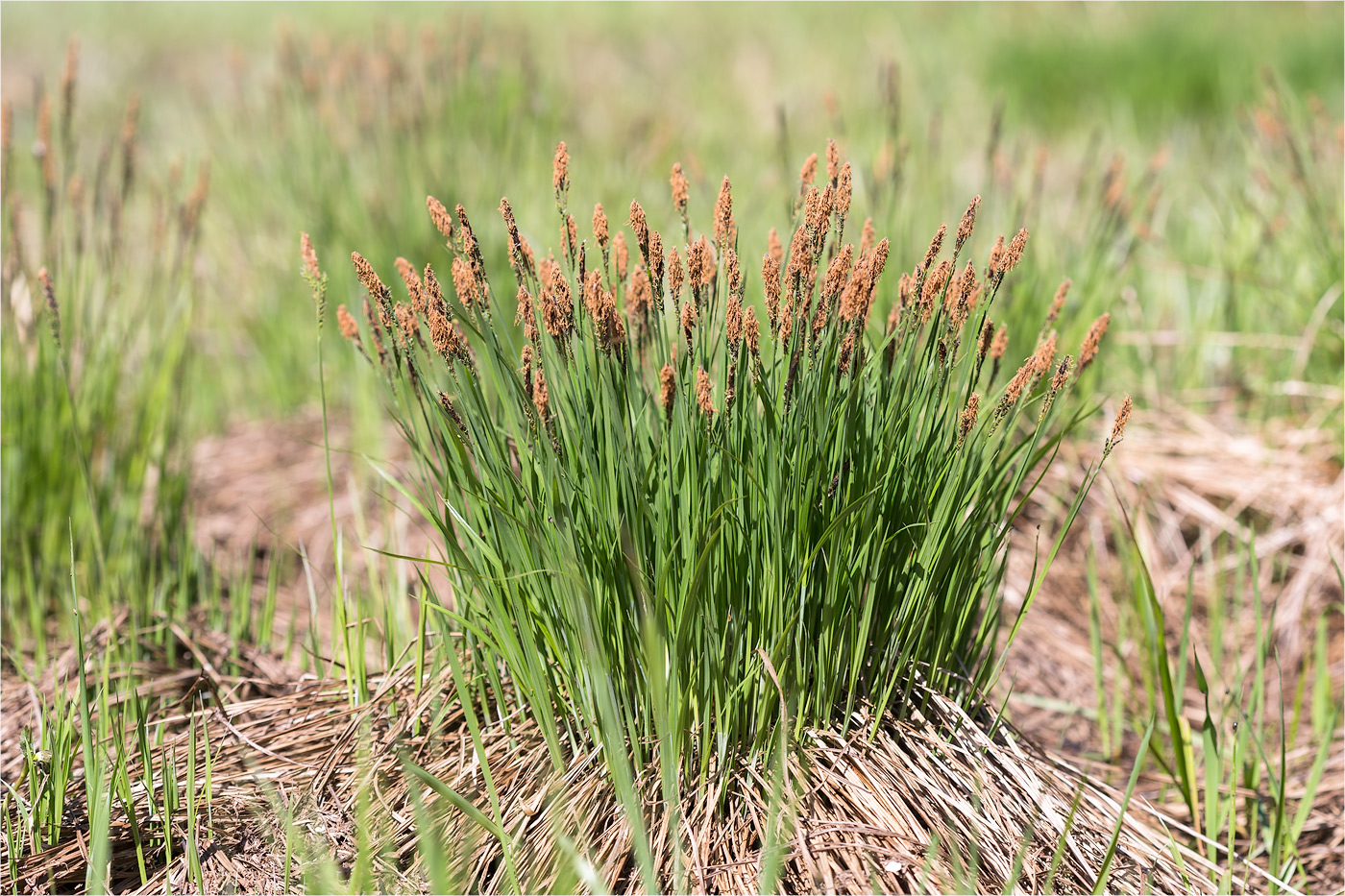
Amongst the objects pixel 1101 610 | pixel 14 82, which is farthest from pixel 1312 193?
pixel 14 82

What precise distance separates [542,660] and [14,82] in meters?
7.55

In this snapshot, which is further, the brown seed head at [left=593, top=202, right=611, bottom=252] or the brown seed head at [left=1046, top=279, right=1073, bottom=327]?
the brown seed head at [left=1046, top=279, right=1073, bottom=327]

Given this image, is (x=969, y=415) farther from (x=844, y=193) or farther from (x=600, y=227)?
(x=600, y=227)

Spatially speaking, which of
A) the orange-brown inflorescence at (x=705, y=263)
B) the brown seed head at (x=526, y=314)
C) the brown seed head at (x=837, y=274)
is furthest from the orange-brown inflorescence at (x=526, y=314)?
the brown seed head at (x=837, y=274)

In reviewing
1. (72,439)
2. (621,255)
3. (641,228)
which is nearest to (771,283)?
(641,228)

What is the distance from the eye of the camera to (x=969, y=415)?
4.35 ft

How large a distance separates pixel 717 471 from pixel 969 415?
0.34 meters

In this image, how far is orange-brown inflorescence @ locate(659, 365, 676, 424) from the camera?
123cm

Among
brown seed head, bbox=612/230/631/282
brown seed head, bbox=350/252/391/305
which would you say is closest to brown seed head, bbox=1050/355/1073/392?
brown seed head, bbox=612/230/631/282

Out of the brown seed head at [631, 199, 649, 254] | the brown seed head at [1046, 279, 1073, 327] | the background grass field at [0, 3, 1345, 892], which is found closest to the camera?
the brown seed head at [631, 199, 649, 254]

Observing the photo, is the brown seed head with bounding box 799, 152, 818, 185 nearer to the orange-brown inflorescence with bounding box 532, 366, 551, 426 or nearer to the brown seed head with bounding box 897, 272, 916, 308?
the brown seed head with bounding box 897, 272, 916, 308

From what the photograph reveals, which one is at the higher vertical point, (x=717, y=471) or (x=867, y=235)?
(x=867, y=235)

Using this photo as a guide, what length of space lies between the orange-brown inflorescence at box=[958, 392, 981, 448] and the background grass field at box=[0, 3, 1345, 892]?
233 millimetres

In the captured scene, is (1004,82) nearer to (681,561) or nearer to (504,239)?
(504,239)
